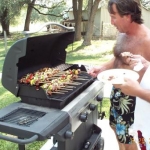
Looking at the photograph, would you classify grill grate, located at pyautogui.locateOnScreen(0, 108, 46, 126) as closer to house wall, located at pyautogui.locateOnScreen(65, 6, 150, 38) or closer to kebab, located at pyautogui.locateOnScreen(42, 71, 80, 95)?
kebab, located at pyautogui.locateOnScreen(42, 71, 80, 95)

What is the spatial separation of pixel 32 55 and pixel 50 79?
0.82 ft

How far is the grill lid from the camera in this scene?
5.11 feet

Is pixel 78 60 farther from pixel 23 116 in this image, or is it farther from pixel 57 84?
pixel 23 116

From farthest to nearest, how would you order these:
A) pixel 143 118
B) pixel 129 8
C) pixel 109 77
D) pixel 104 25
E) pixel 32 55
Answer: pixel 104 25
pixel 32 55
pixel 129 8
pixel 143 118
pixel 109 77

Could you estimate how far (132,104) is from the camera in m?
1.92

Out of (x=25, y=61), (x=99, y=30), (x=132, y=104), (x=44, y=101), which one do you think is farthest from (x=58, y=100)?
(x=99, y=30)

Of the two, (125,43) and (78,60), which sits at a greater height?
(125,43)

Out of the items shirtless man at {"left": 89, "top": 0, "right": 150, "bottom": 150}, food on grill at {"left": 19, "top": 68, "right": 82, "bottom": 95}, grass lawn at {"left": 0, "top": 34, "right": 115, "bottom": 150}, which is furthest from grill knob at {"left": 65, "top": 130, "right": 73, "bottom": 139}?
grass lawn at {"left": 0, "top": 34, "right": 115, "bottom": 150}

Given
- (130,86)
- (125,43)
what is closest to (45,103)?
(130,86)

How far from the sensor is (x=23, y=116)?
4.95 feet

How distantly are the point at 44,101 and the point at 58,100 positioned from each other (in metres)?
0.12

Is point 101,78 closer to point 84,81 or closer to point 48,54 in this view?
point 84,81

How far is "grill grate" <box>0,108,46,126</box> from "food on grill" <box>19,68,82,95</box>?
7.3 inches

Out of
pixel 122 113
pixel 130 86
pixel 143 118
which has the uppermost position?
pixel 130 86
